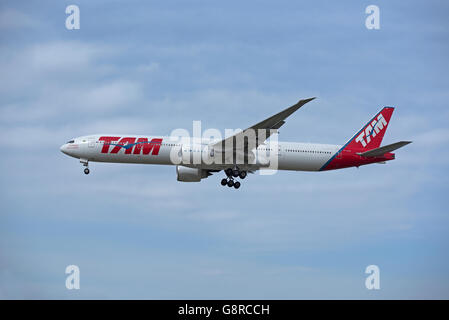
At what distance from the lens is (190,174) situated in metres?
64.7

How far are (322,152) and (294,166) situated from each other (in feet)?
9.36

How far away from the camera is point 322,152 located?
64.6 meters

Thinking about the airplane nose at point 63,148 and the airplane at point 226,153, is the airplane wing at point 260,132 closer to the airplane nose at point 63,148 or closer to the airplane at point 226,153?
the airplane at point 226,153

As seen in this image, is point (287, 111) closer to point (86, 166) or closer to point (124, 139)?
point (124, 139)

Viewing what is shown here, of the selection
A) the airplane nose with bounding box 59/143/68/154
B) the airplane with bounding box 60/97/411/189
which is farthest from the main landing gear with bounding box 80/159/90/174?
the airplane nose with bounding box 59/143/68/154

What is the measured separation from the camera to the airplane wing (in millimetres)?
55297

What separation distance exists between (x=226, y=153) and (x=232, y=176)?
2.75 m

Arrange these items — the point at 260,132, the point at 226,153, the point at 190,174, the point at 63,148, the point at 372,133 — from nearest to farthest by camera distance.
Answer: the point at 260,132
the point at 226,153
the point at 63,148
the point at 190,174
the point at 372,133

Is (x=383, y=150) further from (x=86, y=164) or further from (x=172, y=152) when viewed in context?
(x=86, y=164)

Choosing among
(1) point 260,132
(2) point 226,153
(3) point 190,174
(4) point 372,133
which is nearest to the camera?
(1) point 260,132

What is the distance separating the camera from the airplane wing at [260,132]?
181 ft

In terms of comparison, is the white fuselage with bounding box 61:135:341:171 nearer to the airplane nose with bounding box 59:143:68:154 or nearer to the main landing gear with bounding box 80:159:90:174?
the airplane nose with bounding box 59:143:68:154

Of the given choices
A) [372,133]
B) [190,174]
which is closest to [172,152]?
[190,174]

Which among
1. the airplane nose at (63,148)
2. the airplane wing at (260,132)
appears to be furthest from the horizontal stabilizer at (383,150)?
the airplane nose at (63,148)
